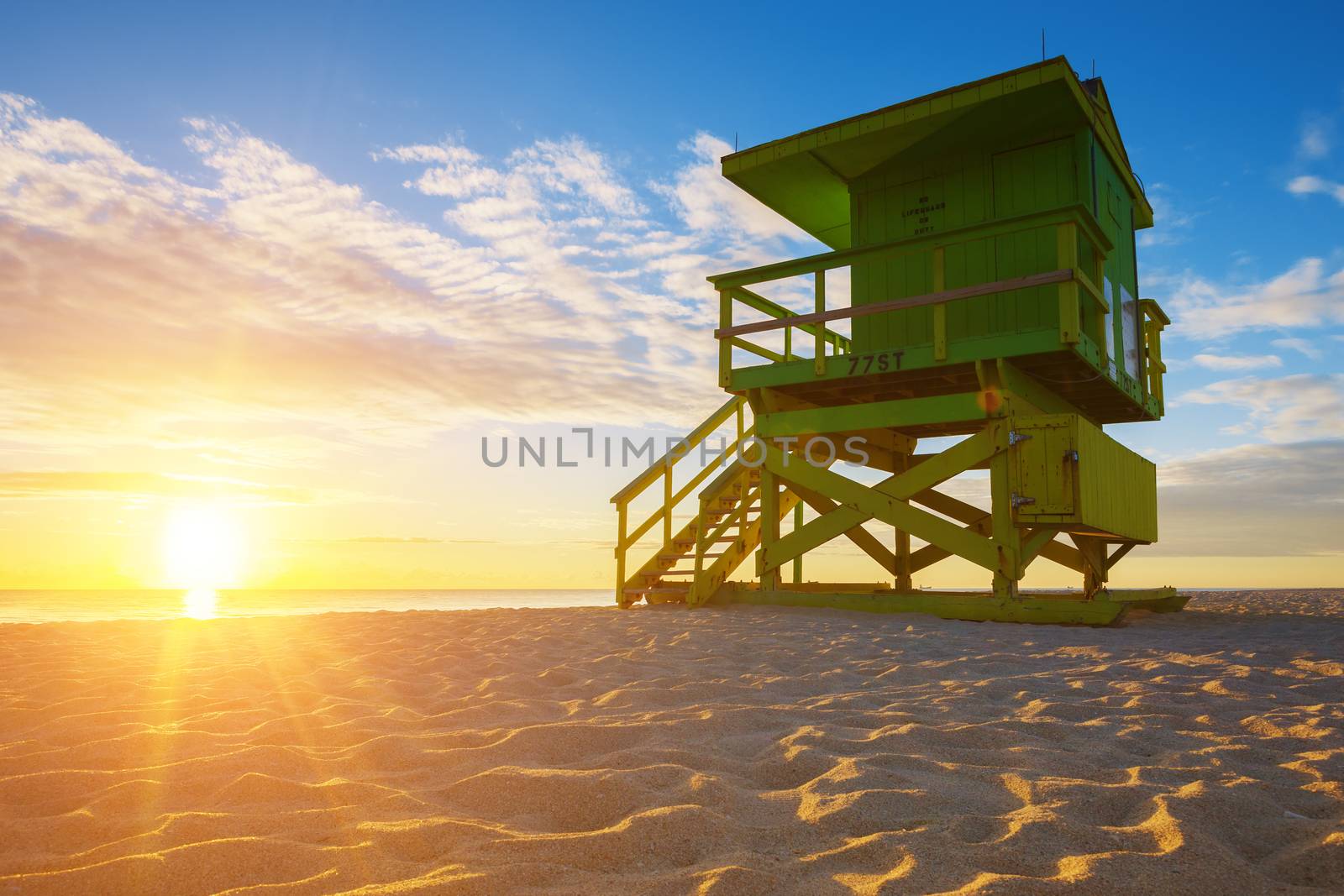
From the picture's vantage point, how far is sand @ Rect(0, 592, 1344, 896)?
6.80 ft

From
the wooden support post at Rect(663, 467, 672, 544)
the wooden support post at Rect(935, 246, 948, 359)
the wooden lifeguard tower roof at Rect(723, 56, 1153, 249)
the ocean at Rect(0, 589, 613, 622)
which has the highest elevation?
Result: the wooden lifeguard tower roof at Rect(723, 56, 1153, 249)

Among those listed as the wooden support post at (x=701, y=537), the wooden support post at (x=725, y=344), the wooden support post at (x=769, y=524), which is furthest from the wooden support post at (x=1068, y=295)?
the wooden support post at (x=701, y=537)

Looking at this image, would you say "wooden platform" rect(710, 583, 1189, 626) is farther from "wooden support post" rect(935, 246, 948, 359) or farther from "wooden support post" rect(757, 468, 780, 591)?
"wooden support post" rect(935, 246, 948, 359)

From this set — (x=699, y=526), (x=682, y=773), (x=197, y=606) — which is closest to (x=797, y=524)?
(x=699, y=526)

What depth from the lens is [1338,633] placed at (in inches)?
266

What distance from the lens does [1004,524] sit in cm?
816

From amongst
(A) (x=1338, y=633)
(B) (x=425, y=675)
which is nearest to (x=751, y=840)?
(B) (x=425, y=675)

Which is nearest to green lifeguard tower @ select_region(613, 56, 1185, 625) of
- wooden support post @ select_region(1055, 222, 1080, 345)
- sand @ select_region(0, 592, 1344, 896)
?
wooden support post @ select_region(1055, 222, 1080, 345)

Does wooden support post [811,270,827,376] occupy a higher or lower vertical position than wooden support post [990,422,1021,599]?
higher

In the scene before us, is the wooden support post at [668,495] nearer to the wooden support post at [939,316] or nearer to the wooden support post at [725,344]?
the wooden support post at [725,344]

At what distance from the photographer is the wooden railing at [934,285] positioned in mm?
7867

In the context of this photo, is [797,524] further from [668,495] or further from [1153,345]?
[1153,345]

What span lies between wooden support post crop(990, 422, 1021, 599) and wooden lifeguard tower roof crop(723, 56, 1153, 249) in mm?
3502

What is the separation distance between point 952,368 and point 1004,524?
1756 millimetres
